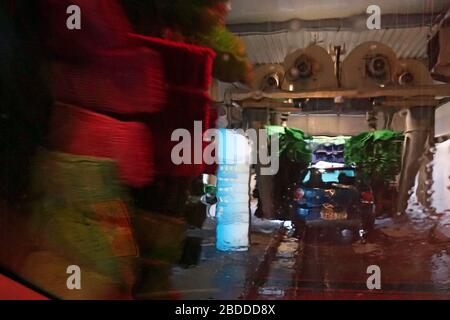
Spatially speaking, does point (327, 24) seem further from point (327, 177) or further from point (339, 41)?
point (327, 177)

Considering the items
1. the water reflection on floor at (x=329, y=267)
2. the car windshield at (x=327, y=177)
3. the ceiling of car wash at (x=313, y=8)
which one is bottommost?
the water reflection on floor at (x=329, y=267)

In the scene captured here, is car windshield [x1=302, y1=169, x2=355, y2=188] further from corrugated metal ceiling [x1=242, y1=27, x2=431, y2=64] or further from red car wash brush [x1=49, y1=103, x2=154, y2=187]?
red car wash brush [x1=49, y1=103, x2=154, y2=187]

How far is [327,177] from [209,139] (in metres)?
0.55

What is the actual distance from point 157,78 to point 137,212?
1.88 feet

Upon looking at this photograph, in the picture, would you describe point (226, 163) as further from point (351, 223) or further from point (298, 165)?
point (351, 223)

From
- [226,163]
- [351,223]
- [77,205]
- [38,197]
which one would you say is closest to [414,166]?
[351,223]

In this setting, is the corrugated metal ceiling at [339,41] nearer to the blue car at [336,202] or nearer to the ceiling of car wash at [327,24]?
the ceiling of car wash at [327,24]

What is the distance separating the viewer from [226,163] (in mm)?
2102

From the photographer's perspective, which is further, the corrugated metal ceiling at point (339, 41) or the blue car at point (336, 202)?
the blue car at point (336, 202)

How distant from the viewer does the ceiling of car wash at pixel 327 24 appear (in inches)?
79.9

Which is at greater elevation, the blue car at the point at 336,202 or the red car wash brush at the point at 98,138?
the red car wash brush at the point at 98,138

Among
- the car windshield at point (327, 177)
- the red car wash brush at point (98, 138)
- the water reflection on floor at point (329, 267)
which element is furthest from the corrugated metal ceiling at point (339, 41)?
the water reflection on floor at point (329, 267)

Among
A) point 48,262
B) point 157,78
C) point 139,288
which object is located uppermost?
point 157,78

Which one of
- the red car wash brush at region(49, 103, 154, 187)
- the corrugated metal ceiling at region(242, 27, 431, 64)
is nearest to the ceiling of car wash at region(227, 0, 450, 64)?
the corrugated metal ceiling at region(242, 27, 431, 64)
